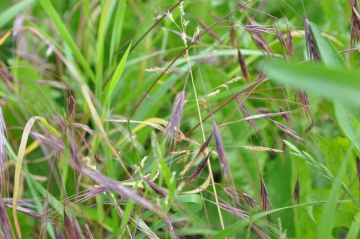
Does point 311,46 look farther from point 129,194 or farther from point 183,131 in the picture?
point 183,131

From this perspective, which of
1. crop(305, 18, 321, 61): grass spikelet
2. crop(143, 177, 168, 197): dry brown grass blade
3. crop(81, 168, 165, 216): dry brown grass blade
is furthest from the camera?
crop(305, 18, 321, 61): grass spikelet

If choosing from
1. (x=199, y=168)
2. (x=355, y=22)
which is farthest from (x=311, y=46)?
(x=199, y=168)

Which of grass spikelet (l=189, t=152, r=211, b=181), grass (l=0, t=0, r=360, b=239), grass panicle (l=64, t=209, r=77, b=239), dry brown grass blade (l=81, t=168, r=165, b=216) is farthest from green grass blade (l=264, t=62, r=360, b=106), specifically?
grass panicle (l=64, t=209, r=77, b=239)

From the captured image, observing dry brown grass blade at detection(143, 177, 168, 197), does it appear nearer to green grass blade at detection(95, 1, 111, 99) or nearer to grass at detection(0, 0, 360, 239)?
grass at detection(0, 0, 360, 239)

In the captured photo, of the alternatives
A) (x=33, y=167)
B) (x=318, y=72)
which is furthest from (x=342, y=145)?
(x=33, y=167)

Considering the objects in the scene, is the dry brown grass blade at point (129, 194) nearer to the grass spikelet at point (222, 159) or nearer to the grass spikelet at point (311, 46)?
the grass spikelet at point (222, 159)

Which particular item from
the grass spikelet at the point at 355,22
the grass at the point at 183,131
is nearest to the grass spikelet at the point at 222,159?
the grass at the point at 183,131

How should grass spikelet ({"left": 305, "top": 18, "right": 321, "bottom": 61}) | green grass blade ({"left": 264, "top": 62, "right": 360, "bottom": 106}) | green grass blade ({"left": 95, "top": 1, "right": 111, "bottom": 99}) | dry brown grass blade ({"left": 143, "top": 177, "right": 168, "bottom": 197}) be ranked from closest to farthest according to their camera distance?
green grass blade ({"left": 264, "top": 62, "right": 360, "bottom": 106}), dry brown grass blade ({"left": 143, "top": 177, "right": 168, "bottom": 197}), grass spikelet ({"left": 305, "top": 18, "right": 321, "bottom": 61}), green grass blade ({"left": 95, "top": 1, "right": 111, "bottom": 99})

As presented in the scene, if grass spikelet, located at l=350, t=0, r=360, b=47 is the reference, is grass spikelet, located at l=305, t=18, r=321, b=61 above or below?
above
